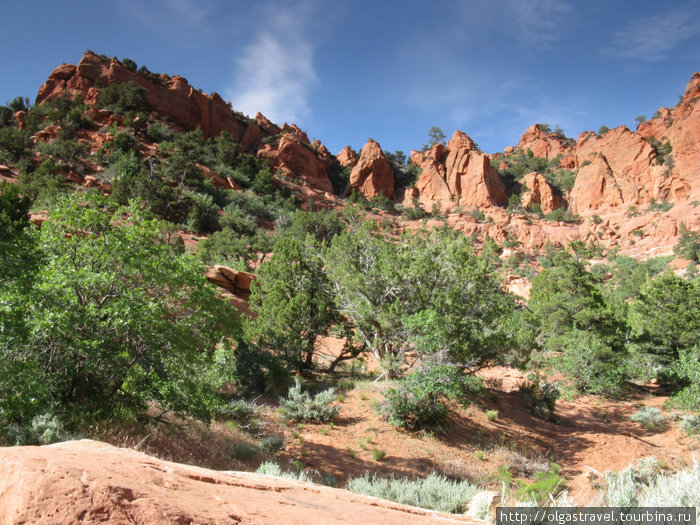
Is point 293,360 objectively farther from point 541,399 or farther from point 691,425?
point 691,425

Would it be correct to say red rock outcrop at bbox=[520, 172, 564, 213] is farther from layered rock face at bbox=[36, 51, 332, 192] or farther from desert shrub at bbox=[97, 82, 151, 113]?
desert shrub at bbox=[97, 82, 151, 113]

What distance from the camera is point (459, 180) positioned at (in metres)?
60.6

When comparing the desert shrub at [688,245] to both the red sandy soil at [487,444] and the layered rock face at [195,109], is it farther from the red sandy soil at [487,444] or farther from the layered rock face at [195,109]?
the layered rock face at [195,109]

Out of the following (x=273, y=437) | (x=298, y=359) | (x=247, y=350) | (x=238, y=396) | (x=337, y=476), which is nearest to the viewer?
(x=337, y=476)

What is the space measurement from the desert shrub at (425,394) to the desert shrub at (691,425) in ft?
23.0

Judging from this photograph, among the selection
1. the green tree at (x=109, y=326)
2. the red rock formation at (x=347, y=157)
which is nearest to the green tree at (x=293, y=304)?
the green tree at (x=109, y=326)

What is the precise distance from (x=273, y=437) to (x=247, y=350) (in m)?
4.21

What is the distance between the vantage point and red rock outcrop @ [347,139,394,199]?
192ft

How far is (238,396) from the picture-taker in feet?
35.3

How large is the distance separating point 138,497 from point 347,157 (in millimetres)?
67818

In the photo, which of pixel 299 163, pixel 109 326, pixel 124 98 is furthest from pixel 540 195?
pixel 109 326

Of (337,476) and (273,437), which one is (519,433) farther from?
(273,437)

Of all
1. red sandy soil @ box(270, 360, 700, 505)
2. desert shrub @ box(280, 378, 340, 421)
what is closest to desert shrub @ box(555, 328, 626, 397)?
red sandy soil @ box(270, 360, 700, 505)

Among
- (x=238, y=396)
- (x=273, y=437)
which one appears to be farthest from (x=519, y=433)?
(x=238, y=396)
